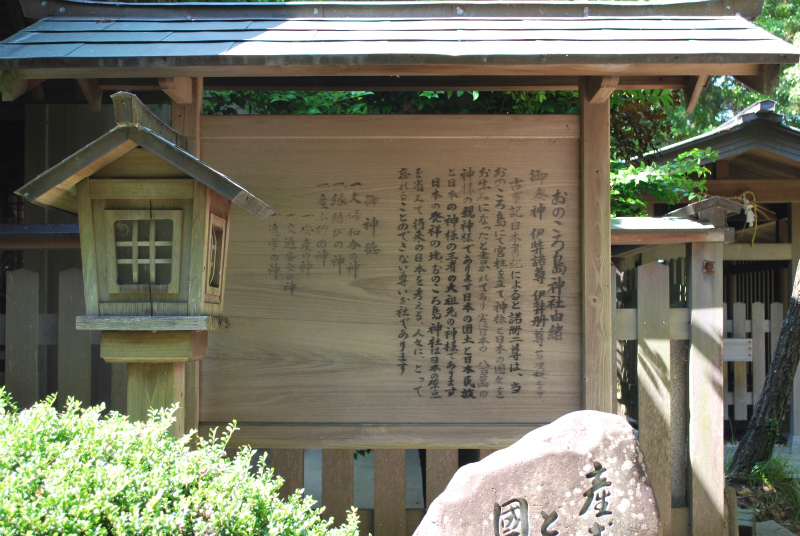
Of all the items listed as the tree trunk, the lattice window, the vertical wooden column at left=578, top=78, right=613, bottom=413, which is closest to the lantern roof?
the lattice window

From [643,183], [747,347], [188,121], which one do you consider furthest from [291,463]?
[747,347]

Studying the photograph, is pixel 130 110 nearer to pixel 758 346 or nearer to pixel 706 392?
pixel 706 392

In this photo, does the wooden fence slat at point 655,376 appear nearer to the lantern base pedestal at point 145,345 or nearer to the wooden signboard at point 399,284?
the wooden signboard at point 399,284

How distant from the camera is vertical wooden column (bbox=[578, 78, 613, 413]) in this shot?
165 inches

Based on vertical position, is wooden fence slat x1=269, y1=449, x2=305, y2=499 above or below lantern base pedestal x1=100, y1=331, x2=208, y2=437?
below

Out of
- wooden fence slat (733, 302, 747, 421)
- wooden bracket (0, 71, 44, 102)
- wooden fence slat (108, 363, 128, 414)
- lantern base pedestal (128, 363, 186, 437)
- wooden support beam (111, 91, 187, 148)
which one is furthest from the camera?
wooden fence slat (733, 302, 747, 421)

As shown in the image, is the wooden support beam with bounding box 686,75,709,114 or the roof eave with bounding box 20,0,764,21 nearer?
the wooden support beam with bounding box 686,75,709,114

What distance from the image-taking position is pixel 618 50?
3.74m

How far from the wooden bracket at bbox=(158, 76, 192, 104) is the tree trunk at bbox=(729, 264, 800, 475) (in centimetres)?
564

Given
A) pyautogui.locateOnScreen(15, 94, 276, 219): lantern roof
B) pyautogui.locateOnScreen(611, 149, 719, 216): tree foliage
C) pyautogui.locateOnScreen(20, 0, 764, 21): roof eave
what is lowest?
pyautogui.locateOnScreen(15, 94, 276, 219): lantern roof

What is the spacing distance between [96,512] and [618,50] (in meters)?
3.47

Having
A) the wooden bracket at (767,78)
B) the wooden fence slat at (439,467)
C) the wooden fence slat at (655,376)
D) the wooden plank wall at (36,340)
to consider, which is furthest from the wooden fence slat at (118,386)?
the wooden bracket at (767,78)

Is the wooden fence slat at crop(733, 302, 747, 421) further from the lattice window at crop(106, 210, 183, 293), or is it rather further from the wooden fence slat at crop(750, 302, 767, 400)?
the lattice window at crop(106, 210, 183, 293)

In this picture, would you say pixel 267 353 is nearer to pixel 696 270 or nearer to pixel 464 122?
pixel 464 122
